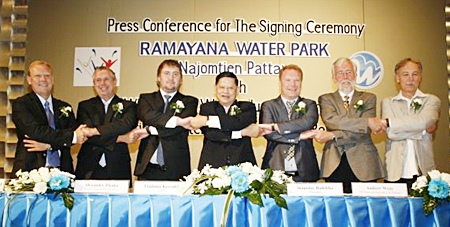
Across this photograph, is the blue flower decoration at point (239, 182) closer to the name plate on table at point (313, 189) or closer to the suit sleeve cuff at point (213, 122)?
the name plate on table at point (313, 189)

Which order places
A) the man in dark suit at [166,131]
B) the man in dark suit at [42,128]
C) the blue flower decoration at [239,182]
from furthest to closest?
the man in dark suit at [166,131], the man in dark suit at [42,128], the blue flower decoration at [239,182]

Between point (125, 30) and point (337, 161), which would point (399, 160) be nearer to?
point (337, 161)

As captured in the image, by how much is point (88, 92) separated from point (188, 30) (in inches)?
51.0

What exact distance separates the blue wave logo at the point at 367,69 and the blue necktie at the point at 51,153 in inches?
126

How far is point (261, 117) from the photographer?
4.44 m

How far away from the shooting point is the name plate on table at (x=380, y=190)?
3.01 m

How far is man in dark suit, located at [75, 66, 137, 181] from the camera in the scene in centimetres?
429

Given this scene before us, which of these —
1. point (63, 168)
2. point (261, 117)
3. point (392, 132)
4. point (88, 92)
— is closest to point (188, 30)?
point (88, 92)

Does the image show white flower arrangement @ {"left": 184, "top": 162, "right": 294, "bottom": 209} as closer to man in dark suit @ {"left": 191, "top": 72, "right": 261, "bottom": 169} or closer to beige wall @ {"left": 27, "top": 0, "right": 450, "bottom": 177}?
man in dark suit @ {"left": 191, "top": 72, "right": 261, "bottom": 169}

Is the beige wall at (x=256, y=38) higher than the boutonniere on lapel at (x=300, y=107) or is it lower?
higher

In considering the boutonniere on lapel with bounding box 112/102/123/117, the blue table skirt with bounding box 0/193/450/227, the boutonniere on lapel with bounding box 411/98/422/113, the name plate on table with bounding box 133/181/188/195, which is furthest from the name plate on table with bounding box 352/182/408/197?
the boutonniere on lapel with bounding box 112/102/123/117

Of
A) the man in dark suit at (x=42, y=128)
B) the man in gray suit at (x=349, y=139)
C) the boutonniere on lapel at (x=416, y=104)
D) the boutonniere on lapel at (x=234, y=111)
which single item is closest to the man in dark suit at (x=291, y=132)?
the man in gray suit at (x=349, y=139)

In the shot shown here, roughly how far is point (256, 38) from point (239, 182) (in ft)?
10.9

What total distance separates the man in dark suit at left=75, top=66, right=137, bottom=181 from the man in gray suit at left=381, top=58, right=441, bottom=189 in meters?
2.11
